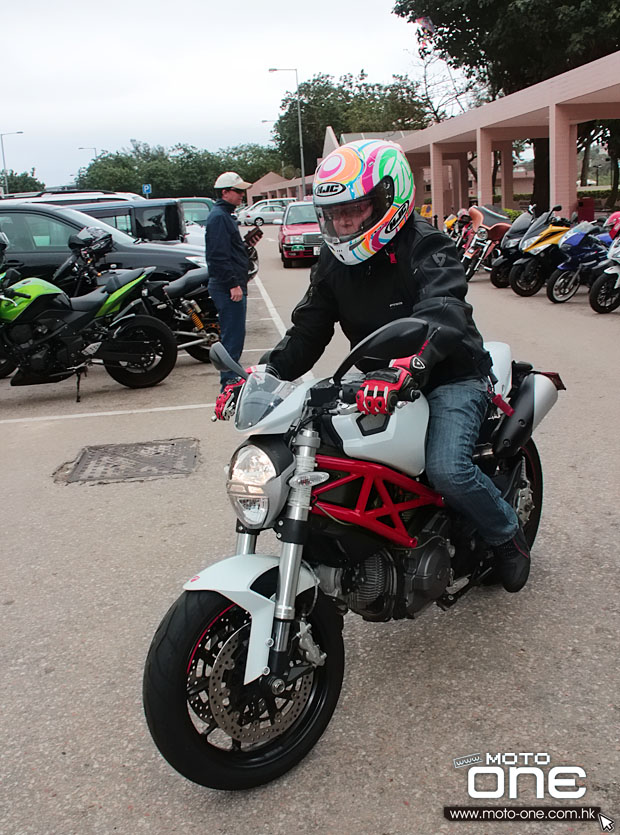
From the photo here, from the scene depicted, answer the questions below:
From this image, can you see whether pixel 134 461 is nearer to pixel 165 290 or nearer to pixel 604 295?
pixel 165 290

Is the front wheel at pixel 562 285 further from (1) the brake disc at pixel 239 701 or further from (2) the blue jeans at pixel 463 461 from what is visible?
(1) the brake disc at pixel 239 701

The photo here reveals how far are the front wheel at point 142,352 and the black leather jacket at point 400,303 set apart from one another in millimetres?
5032

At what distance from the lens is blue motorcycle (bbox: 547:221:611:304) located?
1202 cm

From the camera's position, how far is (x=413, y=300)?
3.15 meters

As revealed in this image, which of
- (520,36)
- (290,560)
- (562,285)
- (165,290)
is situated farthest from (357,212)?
(520,36)

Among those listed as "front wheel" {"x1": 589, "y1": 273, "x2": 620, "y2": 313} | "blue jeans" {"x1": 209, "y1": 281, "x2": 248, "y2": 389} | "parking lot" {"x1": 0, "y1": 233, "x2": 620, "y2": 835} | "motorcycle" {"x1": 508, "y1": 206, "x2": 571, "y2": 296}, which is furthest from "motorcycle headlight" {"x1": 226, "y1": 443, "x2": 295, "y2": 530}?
"motorcycle" {"x1": 508, "y1": 206, "x2": 571, "y2": 296}

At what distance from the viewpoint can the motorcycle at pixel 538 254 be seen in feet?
42.3

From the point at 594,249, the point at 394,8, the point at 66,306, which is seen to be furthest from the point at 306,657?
the point at 394,8

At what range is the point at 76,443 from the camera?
6668mm

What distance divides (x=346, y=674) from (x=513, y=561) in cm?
78

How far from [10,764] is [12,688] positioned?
49 cm

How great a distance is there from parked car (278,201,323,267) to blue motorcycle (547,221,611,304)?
29.0 ft

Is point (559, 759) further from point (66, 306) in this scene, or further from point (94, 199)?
point (94, 199)

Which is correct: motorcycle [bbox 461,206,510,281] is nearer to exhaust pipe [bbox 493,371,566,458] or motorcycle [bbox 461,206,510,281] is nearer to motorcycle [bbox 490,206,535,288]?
motorcycle [bbox 490,206,535,288]
